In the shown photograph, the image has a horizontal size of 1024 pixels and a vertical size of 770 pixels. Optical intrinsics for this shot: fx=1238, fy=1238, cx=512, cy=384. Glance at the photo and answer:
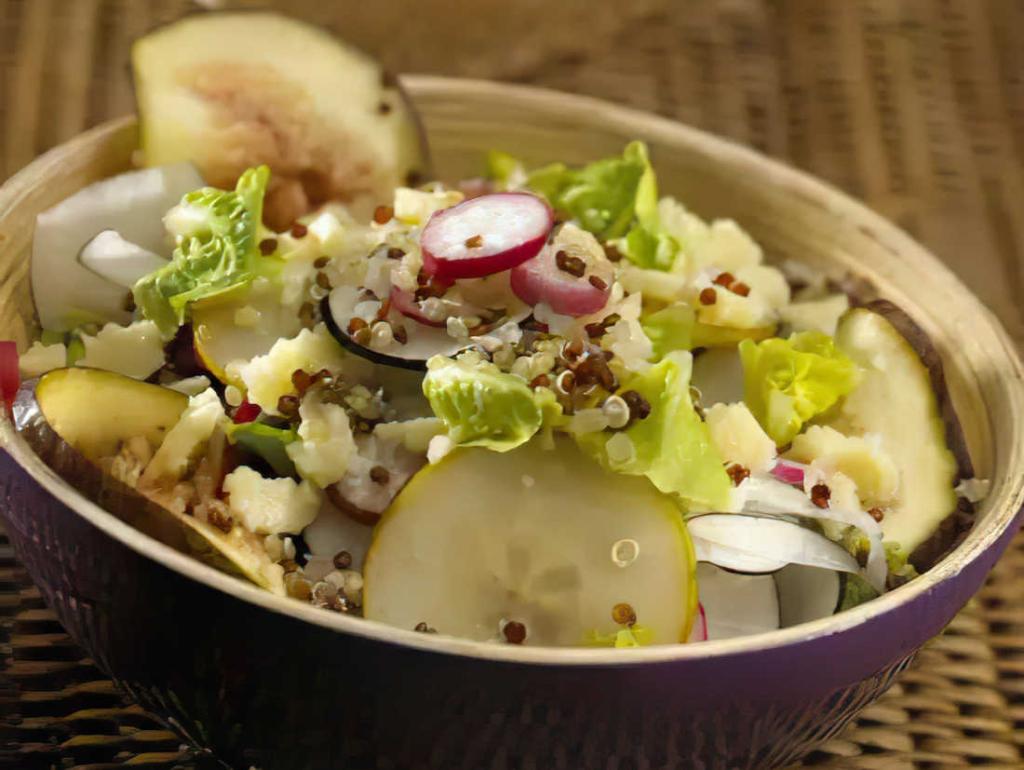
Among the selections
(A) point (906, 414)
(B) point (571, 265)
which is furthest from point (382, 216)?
(A) point (906, 414)

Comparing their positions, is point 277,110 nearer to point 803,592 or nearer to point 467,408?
point 467,408

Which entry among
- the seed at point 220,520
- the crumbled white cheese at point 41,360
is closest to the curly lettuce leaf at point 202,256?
the crumbled white cheese at point 41,360

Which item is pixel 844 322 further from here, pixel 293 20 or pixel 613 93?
pixel 613 93

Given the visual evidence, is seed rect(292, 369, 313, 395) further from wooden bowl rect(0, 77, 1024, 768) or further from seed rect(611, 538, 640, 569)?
seed rect(611, 538, 640, 569)

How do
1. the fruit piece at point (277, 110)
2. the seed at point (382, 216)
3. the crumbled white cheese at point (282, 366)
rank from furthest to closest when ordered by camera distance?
1. the fruit piece at point (277, 110)
2. the seed at point (382, 216)
3. the crumbled white cheese at point (282, 366)

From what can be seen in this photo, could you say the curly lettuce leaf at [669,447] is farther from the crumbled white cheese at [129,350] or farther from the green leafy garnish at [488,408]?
the crumbled white cheese at [129,350]

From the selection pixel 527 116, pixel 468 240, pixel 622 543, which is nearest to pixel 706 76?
pixel 527 116
